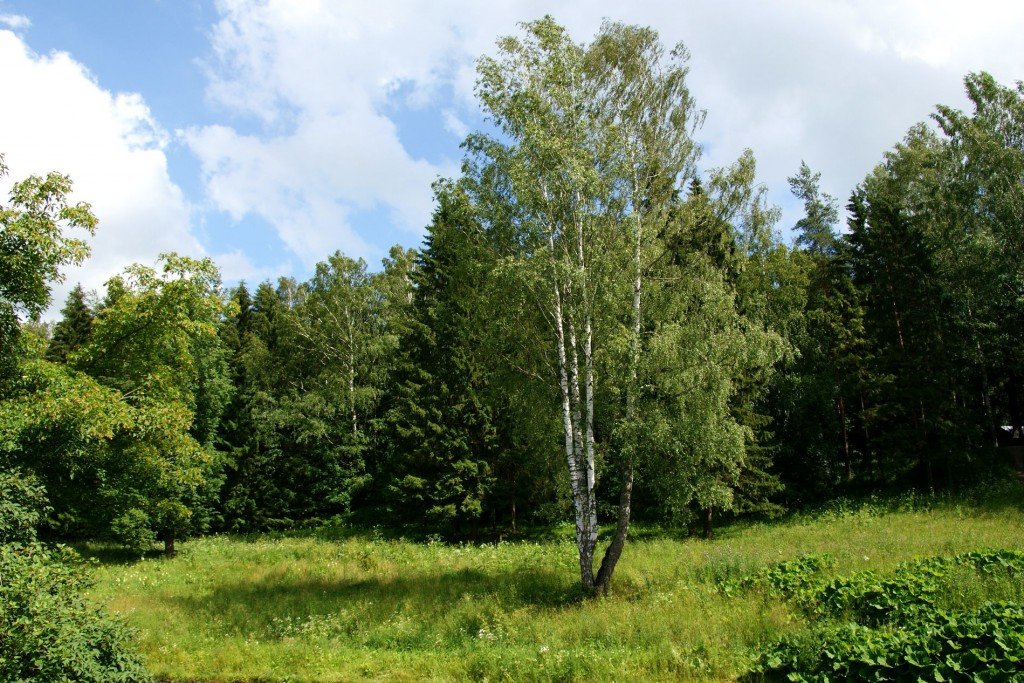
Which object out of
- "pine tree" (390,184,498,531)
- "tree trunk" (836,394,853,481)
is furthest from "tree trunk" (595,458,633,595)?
"tree trunk" (836,394,853,481)

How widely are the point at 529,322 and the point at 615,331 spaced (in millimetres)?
2639

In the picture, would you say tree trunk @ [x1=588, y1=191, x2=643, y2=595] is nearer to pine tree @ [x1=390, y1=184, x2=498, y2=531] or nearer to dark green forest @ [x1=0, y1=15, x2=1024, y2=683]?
dark green forest @ [x1=0, y1=15, x2=1024, y2=683]

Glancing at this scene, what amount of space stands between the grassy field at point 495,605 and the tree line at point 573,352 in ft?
6.17

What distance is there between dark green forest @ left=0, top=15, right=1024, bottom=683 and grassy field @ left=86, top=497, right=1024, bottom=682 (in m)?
1.92

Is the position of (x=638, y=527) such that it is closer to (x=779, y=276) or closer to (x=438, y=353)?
(x=438, y=353)

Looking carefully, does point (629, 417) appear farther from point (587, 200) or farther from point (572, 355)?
point (587, 200)

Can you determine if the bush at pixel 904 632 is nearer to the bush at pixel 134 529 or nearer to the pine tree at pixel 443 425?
the pine tree at pixel 443 425

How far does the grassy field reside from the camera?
35.3ft

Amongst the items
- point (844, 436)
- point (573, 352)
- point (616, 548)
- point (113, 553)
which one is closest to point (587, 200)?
point (573, 352)

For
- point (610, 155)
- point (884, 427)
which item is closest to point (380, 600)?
point (610, 155)

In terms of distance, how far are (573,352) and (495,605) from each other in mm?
6659

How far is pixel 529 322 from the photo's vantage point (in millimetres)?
16719

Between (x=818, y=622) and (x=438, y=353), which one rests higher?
(x=438, y=353)

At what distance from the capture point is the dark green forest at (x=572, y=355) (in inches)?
587
